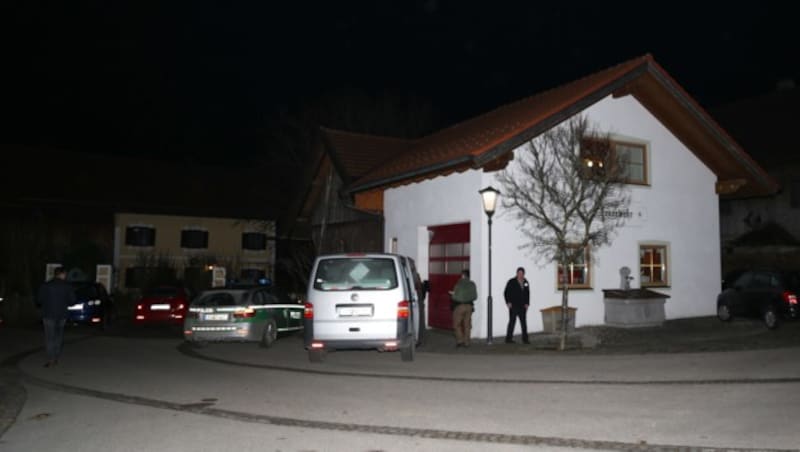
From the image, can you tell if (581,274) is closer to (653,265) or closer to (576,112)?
(653,265)

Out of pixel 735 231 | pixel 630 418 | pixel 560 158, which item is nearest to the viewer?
pixel 630 418

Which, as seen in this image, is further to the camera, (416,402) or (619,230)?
(619,230)

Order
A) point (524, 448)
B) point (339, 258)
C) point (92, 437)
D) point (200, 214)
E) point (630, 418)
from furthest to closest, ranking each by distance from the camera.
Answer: point (200, 214) → point (339, 258) → point (630, 418) → point (92, 437) → point (524, 448)

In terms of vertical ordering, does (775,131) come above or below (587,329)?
above

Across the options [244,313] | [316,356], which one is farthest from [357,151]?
[316,356]

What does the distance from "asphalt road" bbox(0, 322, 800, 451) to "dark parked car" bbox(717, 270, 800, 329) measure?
12.8 feet

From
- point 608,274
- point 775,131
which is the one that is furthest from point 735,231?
Result: point 608,274

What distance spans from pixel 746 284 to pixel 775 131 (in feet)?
68.1

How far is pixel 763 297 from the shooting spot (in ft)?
56.0

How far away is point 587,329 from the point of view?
56.9 ft

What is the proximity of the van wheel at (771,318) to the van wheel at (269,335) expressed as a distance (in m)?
11.9

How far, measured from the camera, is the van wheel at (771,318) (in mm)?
16750

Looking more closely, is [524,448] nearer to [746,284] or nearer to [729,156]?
[746,284]

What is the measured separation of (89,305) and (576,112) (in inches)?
595
